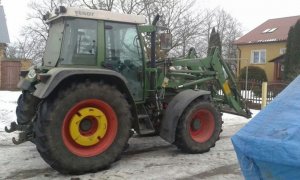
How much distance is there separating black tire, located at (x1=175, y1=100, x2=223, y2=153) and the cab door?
0.89 metres

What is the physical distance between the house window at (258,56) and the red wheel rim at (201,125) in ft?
97.0

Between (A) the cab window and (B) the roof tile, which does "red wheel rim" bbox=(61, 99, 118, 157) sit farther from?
(B) the roof tile

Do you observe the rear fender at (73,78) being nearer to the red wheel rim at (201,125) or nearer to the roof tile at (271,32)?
the red wheel rim at (201,125)

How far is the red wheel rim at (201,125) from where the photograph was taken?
746cm

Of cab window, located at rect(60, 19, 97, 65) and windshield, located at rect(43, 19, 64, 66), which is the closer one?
cab window, located at rect(60, 19, 97, 65)

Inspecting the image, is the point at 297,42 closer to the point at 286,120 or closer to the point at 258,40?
the point at 258,40

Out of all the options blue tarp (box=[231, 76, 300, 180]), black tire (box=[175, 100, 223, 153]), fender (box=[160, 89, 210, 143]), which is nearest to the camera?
blue tarp (box=[231, 76, 300, 180])

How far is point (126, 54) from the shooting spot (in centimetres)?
697

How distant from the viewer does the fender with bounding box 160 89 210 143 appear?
7056mm

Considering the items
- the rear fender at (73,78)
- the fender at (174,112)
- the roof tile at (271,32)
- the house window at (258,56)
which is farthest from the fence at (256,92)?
the house window at (258,56)

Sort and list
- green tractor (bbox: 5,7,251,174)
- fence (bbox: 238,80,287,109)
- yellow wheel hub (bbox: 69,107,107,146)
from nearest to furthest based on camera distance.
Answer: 1. green tractor (bbox: 5,7,251,174)
2. yellow wheel hub (bbox: 69,107,107,146)
3. fence (bbox: 238,80,287,109)

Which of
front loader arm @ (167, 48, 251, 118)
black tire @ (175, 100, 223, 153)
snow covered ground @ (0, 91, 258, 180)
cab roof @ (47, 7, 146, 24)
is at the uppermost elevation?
cab roof @ (47, 7, 146, 24)

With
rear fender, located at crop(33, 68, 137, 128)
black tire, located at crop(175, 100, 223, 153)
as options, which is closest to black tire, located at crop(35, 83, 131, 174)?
rear fender, located at crop(33, 68, 137, 128)

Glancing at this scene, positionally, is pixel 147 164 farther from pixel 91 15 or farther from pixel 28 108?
pixel 91 15
